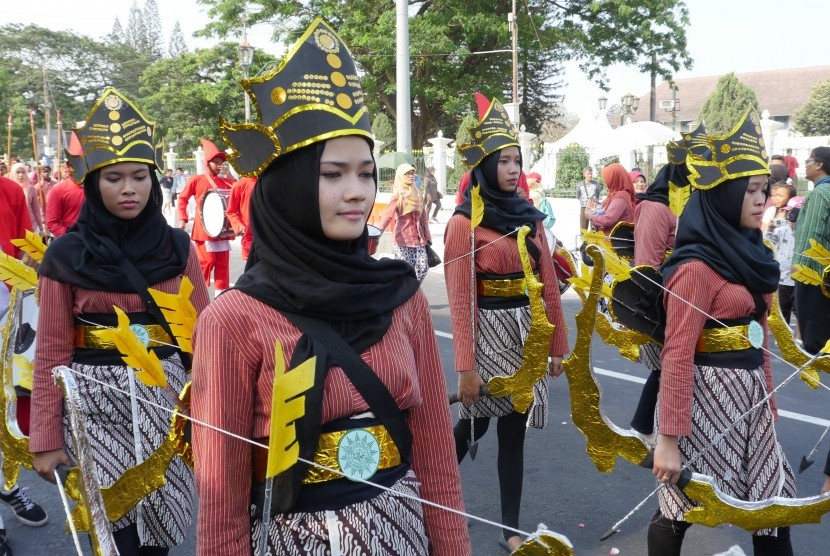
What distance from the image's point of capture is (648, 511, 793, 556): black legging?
113 inches

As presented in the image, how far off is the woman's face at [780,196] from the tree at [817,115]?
47880mm

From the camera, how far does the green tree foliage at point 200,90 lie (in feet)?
123

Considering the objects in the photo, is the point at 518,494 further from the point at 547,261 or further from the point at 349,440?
the point at 349,440

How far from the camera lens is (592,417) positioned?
9.54 ft

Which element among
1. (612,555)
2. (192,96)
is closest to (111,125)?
(612,555)

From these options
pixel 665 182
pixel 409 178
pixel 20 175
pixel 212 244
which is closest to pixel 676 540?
pixel 665 182

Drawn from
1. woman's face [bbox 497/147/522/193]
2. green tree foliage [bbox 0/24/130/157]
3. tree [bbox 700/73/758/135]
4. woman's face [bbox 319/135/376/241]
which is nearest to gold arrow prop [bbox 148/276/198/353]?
woman's face [bbox 319/135/376/241]

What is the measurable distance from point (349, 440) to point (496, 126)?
2.81 meters

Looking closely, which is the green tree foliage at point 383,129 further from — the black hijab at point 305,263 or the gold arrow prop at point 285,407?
the gold arrow prop at point 285,407

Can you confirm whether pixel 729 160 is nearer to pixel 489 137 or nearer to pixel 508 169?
pixel 508 169

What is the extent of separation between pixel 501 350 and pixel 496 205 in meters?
0.74

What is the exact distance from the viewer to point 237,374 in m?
1.61

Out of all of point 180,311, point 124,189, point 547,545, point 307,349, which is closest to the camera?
point 307,349

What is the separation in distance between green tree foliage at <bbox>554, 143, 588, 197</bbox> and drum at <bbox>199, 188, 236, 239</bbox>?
42.6ft
